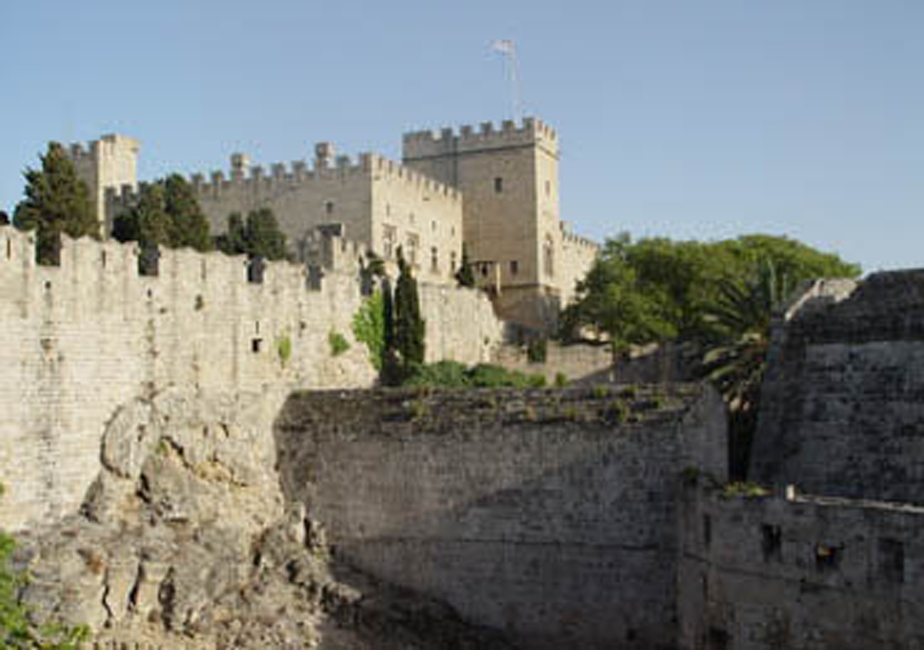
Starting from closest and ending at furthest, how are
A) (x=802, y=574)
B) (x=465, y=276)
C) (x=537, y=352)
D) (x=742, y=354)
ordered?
1. (x=802, y=574)
2. (x=742, y=354)
3. (x=537, y=352)
4. (x=465, y=276)

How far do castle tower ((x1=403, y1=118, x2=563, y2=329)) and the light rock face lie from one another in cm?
2244

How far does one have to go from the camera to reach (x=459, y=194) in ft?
151

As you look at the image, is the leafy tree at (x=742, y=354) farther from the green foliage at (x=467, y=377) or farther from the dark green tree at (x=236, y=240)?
the dark green tree at (x=236, y=240)

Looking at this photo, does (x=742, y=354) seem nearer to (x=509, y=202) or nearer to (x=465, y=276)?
(x=465, y=276)

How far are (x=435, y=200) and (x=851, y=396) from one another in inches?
997

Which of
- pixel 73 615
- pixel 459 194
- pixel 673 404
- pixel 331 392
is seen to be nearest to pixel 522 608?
pixel 673 404

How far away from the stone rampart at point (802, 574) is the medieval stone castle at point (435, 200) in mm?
23776

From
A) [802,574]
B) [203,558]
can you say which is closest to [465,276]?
[203,558]

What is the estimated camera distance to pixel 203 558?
2120 centimetres

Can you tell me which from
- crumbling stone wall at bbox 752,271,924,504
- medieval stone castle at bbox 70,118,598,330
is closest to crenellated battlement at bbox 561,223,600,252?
medieval stone castle at bbox 70,118,598,330

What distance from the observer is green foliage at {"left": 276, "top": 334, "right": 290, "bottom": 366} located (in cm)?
2573

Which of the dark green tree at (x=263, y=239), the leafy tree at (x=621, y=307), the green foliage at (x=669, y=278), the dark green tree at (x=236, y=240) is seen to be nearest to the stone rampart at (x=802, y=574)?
the dark green tree at (x=263, y=239)

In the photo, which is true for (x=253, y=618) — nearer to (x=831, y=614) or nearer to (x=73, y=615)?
(x=73, y=615)

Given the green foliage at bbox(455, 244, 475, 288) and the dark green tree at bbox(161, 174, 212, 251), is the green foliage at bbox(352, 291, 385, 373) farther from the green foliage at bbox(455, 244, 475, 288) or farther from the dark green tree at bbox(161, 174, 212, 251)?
the green foliage at bbox(455, 244, 475, 288)
